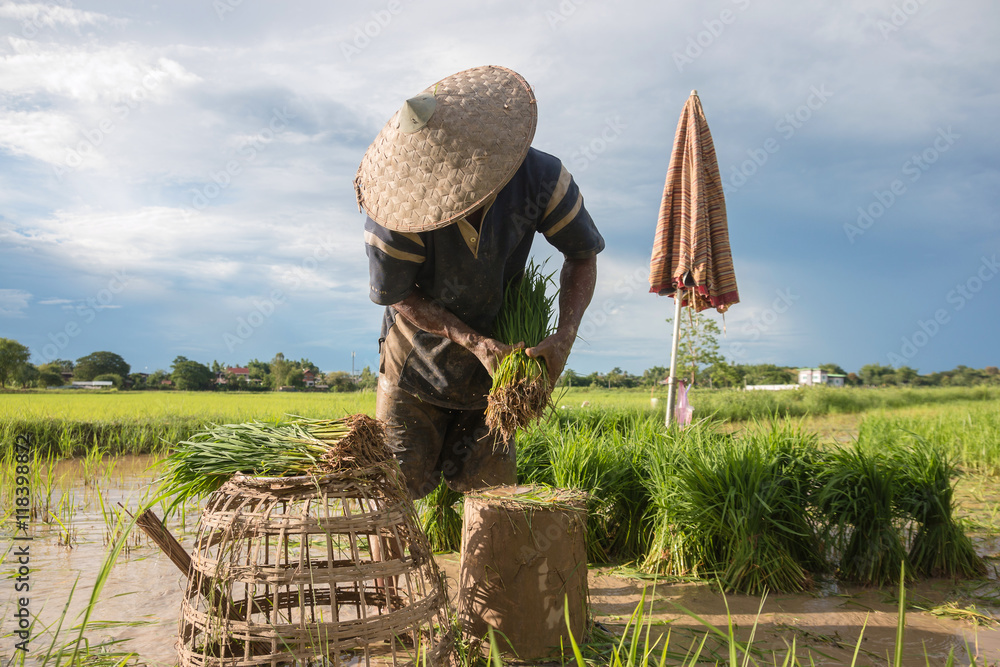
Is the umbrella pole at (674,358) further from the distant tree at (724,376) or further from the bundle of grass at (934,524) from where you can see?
the distant tree at (724,376)

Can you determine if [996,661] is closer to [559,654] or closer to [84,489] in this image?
[559,654]

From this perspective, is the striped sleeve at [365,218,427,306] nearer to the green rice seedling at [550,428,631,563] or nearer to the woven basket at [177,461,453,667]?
the woven basket at [177,461,453,667]

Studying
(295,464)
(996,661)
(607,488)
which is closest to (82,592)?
(295,464)

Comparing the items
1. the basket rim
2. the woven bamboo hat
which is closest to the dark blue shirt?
the woven bamboo hat

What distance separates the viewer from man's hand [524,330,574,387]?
2.19 metres

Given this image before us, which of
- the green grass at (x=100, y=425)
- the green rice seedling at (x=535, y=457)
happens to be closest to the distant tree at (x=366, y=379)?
the green grass at (x=100, y=425)

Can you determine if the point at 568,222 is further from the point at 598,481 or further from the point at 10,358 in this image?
the point at 10,358

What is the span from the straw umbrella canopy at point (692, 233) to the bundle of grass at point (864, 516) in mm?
2337

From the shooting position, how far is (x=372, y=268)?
7.39 feet

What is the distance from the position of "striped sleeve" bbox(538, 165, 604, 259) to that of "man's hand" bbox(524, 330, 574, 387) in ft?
1.38

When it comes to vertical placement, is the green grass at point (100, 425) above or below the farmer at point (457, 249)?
below

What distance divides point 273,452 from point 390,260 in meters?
0.80

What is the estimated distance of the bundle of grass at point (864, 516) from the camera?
10.7ft

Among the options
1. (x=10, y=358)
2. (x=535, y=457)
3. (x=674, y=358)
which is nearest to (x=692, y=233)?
(x=674, y=358)
